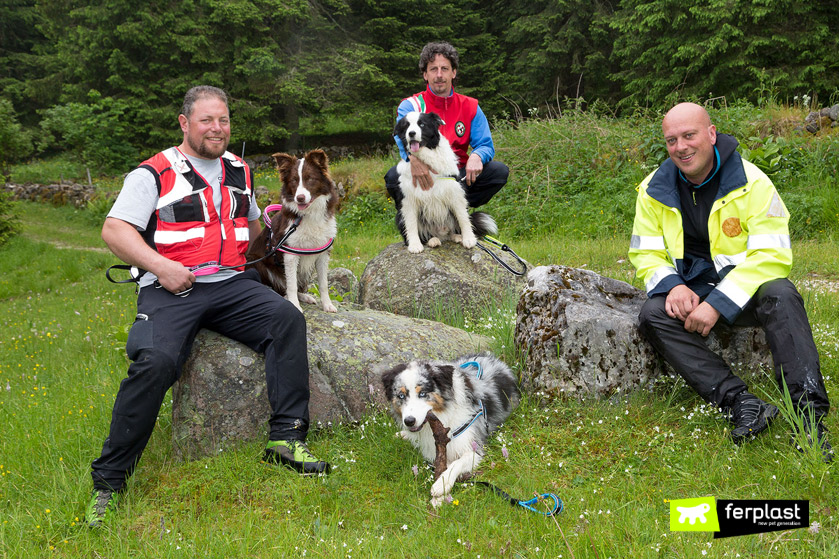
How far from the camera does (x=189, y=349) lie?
359 centimetres

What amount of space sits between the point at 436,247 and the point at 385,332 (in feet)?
6.45

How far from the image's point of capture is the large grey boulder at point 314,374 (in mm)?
3609

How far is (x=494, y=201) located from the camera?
11070mm

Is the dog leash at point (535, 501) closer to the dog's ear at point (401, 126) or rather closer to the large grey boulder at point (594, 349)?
the large grey boulder at point (594, 349)

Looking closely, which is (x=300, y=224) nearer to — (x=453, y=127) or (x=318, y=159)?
(x=318, y=159)

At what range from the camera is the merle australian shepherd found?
4.19 m

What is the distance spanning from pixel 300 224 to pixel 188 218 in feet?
2.81

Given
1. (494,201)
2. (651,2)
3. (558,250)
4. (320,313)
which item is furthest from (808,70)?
(320,313)

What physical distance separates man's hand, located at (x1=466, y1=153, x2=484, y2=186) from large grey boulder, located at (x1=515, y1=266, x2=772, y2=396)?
2.22 meters

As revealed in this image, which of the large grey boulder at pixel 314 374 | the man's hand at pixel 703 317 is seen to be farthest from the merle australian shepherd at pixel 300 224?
the man's hand at pixel 703 317

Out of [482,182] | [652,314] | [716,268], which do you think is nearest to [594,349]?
[652,314]

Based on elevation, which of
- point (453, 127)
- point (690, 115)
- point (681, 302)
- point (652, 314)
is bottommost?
point (652, 314)

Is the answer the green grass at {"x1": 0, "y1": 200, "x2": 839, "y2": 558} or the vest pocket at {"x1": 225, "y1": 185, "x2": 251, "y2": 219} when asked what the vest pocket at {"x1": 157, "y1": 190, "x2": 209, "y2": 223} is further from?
the green grass at {"x1": 0, "y1": 200, "x2": 839, "y2": 558}

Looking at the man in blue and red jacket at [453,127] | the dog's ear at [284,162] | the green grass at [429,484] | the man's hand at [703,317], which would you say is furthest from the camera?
the man in blue and red jacket at [453,127]
